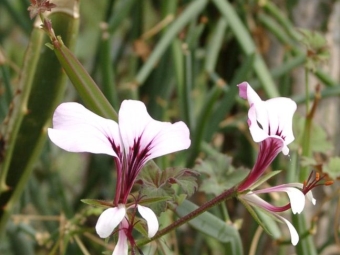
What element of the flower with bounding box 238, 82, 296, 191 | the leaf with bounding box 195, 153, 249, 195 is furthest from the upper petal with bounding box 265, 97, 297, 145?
the leaf with bounding box 195, 153, 249, 195

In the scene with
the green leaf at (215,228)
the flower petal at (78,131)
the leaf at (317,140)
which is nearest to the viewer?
the flower petal at (78,131)

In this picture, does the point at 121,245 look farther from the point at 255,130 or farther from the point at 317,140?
the point at 317,140

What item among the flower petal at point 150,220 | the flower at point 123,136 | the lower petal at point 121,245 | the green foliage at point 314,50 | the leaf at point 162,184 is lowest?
the lower petal at point 121,245

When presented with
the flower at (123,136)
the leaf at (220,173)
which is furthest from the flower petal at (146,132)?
the leaf at (220,173)

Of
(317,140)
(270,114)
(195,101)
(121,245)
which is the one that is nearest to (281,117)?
(270,114)

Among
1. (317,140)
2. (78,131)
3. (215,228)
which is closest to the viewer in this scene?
(78,131)

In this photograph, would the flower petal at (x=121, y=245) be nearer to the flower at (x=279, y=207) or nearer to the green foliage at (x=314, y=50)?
the flower at (x=279, y=207)
